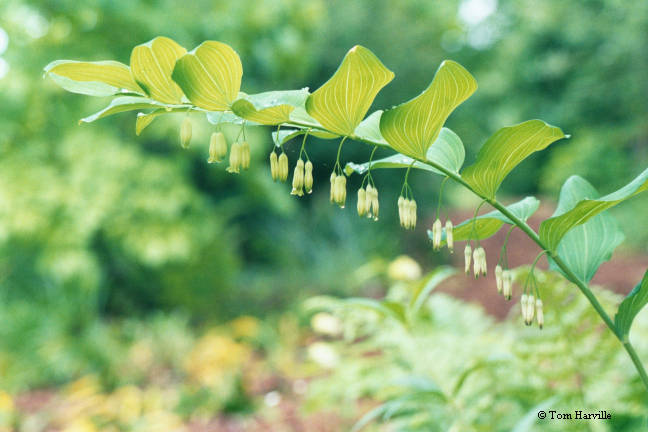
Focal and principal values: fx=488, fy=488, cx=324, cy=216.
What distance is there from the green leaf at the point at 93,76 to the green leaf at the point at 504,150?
25.0 inches

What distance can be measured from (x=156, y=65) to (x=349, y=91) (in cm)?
33

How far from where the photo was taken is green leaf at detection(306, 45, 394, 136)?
2.58 ft

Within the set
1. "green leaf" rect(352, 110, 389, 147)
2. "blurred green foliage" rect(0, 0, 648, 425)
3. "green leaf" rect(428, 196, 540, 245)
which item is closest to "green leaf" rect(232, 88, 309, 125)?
"green leaf" rect(352, 110, 389, 147)

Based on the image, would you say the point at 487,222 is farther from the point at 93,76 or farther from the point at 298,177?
the point at 93,76

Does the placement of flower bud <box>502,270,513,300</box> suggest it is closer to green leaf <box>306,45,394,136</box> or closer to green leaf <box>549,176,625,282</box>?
green leaf <box>549,176,625,282</box>

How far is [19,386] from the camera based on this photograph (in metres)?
4.30

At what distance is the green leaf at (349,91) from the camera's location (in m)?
0.79

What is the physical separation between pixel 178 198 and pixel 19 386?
2260 mm

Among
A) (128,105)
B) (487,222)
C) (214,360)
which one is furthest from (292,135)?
(214,360)

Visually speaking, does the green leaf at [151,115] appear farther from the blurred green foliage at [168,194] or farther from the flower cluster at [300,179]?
the blurred green foliage at [168,194]

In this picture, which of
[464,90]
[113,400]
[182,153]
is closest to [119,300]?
[182,153]

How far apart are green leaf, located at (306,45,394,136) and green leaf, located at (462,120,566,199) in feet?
0.76

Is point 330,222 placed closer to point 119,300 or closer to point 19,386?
point 119,300

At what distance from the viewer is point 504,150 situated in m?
0.89
